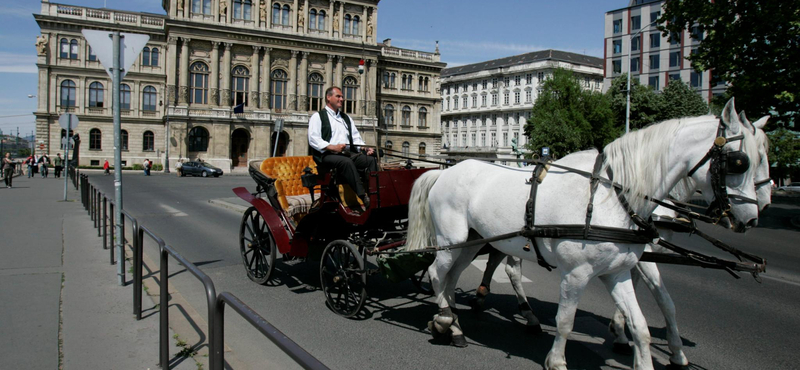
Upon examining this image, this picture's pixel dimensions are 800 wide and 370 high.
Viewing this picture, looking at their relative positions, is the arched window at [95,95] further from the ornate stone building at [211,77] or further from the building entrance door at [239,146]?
the building entrance door at [239,146]

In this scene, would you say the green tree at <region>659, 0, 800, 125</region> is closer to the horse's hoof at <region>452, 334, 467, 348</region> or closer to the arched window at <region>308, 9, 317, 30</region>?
the horse's hoof at <region>452, 334, 467, 348</region>

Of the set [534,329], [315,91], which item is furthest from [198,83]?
[534,329]

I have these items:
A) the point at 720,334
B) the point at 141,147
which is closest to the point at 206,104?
the point at 141,147

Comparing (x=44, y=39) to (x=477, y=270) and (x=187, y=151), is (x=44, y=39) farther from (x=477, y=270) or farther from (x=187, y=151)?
(x=477, y=270)

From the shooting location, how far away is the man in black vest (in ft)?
19.8

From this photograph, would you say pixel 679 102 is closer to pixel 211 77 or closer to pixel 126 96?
pixel 211 77

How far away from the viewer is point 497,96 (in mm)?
95938

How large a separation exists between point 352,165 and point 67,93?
66061 millimetres

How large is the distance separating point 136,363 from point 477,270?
5.35 meters

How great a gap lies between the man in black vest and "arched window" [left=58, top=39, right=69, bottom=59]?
6583 cm

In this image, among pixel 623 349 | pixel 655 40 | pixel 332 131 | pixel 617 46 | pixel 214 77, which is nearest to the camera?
pixel 623 349

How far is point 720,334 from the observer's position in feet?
16.8

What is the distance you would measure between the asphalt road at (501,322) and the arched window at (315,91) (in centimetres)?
5749

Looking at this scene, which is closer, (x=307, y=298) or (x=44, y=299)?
(x=44, y=299)
